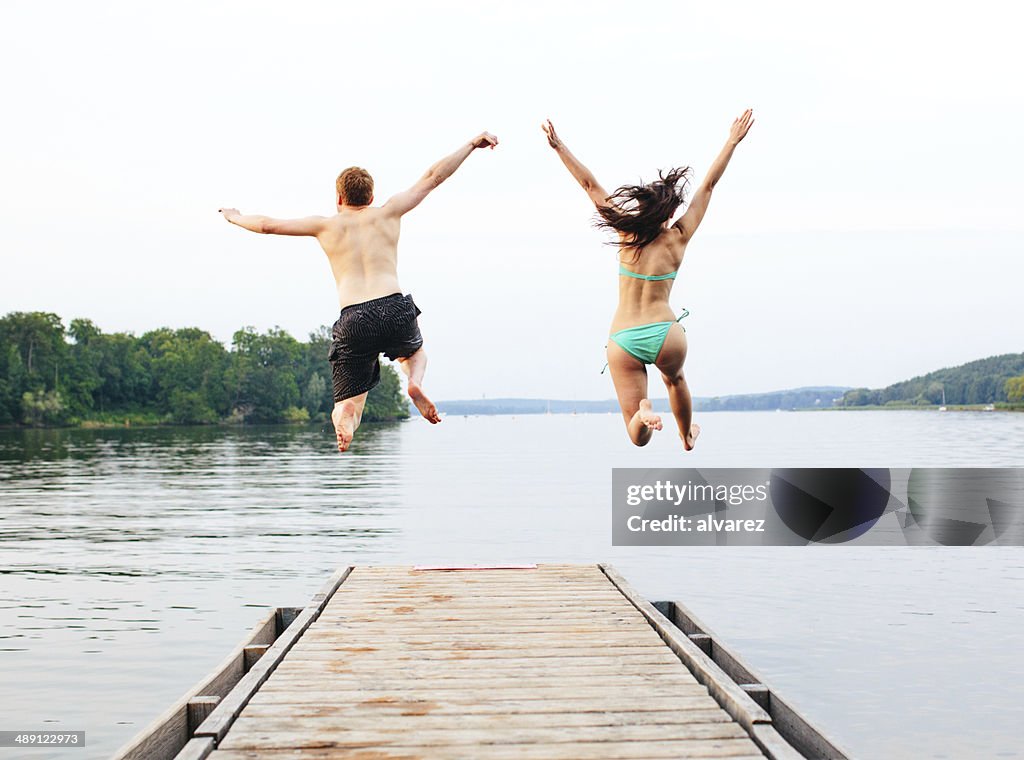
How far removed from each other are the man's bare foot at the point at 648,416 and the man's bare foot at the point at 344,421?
210cm

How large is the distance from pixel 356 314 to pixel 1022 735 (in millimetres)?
11936

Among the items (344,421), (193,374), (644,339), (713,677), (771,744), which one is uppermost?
(193,374)

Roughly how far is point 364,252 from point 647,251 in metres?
2.03

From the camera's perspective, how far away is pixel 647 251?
7.72 meters

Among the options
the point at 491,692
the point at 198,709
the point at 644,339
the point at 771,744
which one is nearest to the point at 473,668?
the point at 491,692

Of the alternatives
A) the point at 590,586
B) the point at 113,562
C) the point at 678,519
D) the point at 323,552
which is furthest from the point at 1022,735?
the point at 678,519

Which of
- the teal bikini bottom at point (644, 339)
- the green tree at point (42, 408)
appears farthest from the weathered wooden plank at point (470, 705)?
the green tree at point (42, 408)

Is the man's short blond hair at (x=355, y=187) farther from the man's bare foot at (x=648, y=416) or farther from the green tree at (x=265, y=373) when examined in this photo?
the green tree at (x=265, y=373)

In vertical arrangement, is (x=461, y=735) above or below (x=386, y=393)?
below

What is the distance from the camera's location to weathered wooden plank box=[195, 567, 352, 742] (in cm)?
892

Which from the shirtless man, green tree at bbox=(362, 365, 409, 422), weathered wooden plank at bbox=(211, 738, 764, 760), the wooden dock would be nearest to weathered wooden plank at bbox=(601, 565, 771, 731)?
the wooden dock

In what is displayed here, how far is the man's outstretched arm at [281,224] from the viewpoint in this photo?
7.86 metres

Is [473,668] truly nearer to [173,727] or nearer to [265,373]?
[173,727]

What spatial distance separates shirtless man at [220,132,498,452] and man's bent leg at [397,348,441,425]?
11cm
